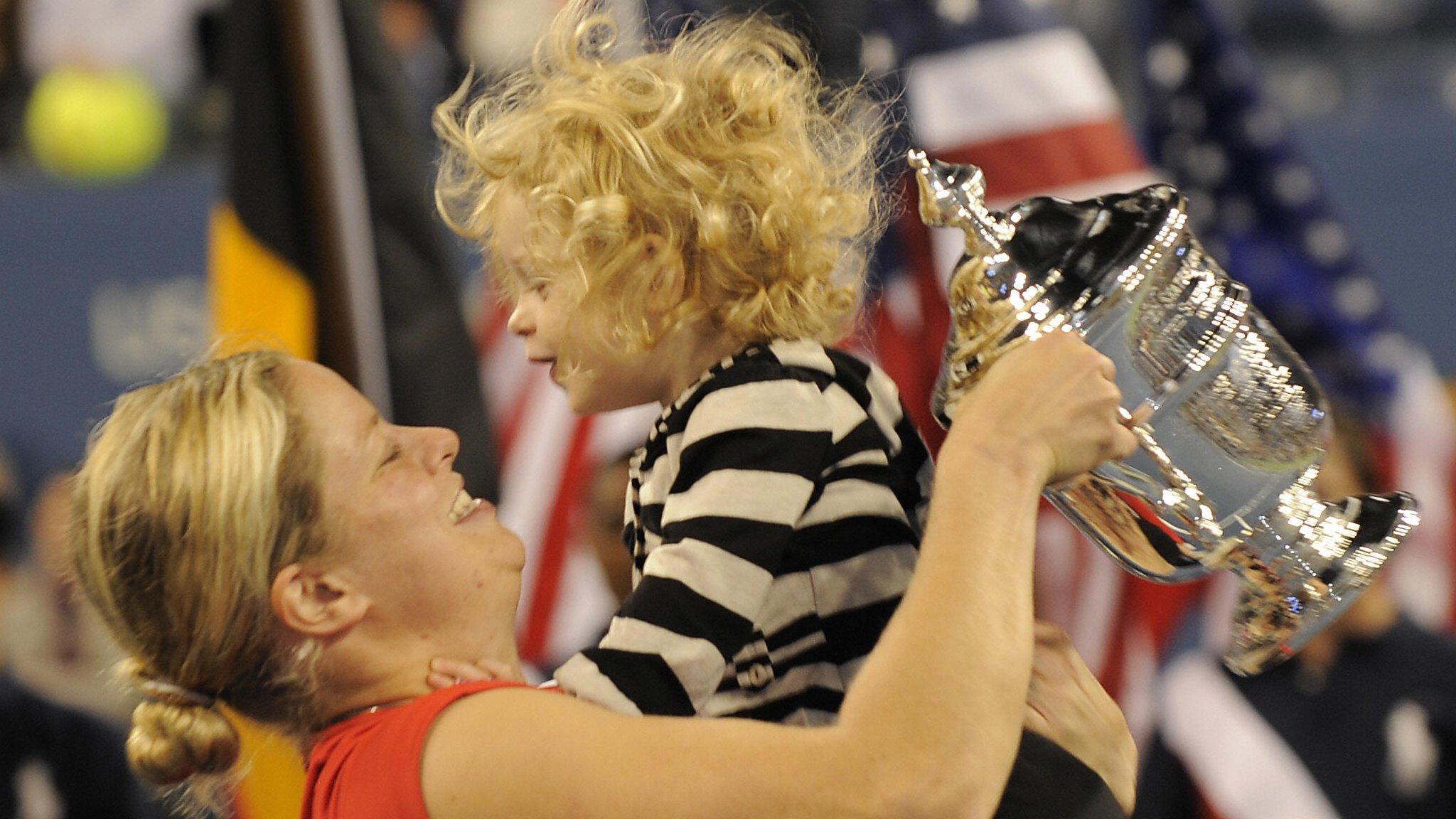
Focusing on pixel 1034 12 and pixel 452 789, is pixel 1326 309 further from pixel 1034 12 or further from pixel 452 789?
pixel 452 789

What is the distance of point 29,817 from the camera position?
2977 mm

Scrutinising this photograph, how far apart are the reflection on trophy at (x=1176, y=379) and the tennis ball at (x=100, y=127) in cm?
281

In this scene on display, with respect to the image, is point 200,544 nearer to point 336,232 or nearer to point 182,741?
point 182,741

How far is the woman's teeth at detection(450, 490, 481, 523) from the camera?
3.55 ft

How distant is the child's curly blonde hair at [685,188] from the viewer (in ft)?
3.30

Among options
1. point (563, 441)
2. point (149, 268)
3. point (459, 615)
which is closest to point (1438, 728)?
point (563, 441)

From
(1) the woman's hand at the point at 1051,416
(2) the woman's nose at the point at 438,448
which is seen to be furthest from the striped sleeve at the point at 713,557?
(2) the woman's nose at the point at 438,448

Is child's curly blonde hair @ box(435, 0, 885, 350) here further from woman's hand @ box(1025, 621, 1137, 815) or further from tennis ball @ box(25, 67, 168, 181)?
tennis ball @ box(25, 67, 168, 181)

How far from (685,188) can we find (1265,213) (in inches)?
67.7

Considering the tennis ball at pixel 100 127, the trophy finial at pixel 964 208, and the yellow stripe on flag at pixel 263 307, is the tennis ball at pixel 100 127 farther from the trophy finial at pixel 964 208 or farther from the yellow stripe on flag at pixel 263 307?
the trophy finial at pixel 964 208

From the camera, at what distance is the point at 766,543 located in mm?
918

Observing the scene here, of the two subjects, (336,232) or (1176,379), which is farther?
(336,232)

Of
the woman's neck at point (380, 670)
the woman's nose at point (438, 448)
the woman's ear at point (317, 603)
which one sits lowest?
the woman's neck at point (380, 670)

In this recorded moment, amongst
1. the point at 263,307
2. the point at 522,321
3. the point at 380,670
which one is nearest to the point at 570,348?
the point at 522,321
